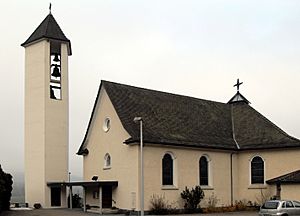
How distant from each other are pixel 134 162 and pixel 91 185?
424 cm

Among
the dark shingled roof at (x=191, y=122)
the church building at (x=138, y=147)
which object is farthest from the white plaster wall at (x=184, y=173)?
the dark shingled roof at (x=191, y=122)

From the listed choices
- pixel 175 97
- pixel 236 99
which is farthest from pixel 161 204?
pixel 236 99

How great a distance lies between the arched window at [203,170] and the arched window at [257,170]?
4869 mm

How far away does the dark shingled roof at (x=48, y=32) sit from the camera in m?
50.3

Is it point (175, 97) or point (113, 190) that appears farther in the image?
point (175, 97)

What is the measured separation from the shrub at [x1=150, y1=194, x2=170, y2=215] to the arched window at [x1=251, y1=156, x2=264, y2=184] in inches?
401

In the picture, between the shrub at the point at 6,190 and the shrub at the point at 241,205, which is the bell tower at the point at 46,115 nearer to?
the shrub at the point at 6,190

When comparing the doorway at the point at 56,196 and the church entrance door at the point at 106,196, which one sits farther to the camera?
the doorway at the point at 56,196

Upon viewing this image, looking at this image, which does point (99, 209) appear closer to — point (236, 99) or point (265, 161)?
point (265, 161)

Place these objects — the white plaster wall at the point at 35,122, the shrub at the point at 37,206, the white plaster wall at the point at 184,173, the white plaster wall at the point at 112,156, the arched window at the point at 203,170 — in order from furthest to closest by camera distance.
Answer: the white plaster wall at the point at 35,122
the shrub at the point at 37,206
the arched window at the point at 203,170
the white plaster wall at the point at 184,173
the white plaster wall at the point at 112,156

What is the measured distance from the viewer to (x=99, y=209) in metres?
43.6

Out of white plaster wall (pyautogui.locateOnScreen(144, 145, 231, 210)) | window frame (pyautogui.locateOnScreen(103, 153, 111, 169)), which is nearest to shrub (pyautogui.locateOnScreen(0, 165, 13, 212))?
window frame (pyautogui.locateOnScreen(103, 153, 111, 169))

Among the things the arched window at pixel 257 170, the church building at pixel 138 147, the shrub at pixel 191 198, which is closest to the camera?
the church building at pixel 138 147

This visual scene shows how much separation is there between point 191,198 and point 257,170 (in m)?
8.26
